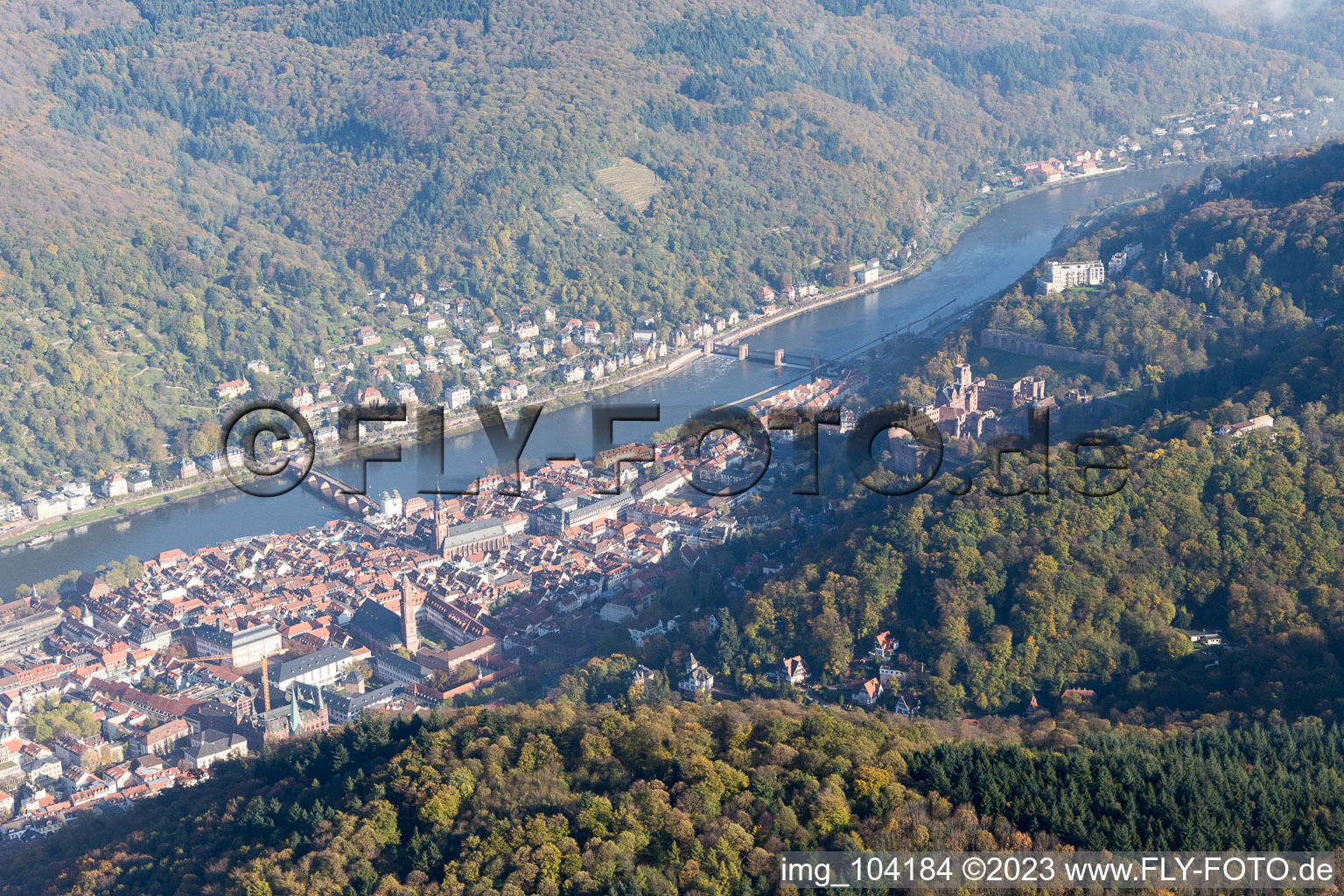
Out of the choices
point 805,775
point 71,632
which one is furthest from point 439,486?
point 805,775

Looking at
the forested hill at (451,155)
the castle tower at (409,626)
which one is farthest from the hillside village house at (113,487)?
the castle tower at (409,626)

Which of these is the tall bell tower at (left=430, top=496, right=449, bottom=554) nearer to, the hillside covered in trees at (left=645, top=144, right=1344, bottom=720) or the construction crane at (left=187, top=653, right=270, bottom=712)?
the construction crane at (left=187, top=653, right=270, bottom=712)

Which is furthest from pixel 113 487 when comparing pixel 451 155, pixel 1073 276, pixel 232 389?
pixel 451 155

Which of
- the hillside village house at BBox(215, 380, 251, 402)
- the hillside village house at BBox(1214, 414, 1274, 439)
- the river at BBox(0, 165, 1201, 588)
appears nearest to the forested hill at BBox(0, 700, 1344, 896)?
the hillside village house at BBox(1214, 414, 1274, 439)

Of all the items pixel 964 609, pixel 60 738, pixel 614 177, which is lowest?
pixel 60 738

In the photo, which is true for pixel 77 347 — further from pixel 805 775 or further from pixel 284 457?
pixel 805 775

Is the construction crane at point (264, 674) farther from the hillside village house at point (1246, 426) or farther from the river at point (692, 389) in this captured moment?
the hillside village house at point (1246, 426)
